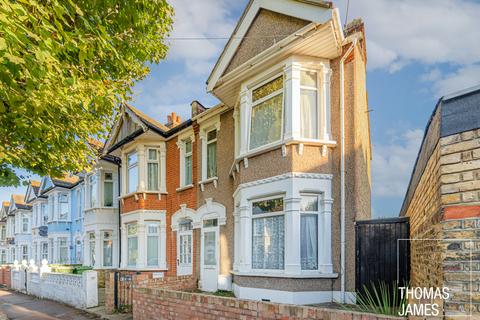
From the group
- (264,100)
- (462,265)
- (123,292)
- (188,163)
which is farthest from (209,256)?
(462,265)

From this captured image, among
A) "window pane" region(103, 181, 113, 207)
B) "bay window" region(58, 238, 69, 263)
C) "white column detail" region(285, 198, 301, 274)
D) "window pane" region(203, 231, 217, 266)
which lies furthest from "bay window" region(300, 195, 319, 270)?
"bay window" region(58, 238, 69, 263)

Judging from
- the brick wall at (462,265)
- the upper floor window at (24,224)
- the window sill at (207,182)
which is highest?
the window sill at (207,182)

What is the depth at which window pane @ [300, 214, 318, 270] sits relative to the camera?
9.46 meters

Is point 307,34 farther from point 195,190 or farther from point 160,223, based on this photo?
point 160,223

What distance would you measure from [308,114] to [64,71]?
5.31 metres

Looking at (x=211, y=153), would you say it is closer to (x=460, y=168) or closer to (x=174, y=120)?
(x=174, y=120)

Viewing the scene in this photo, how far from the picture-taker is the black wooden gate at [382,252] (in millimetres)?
8789

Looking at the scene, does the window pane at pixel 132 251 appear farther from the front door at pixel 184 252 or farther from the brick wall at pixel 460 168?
the brick wall at pixel 460 168

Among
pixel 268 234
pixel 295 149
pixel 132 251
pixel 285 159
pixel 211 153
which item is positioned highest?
pixel 211 153

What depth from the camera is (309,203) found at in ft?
31.7

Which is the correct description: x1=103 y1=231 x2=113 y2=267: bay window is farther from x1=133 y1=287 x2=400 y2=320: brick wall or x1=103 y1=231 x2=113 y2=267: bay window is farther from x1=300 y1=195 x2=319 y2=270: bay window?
x1=300 y1=195 x2=319 y2=270: bay window

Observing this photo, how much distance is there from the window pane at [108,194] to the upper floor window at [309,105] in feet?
45.1

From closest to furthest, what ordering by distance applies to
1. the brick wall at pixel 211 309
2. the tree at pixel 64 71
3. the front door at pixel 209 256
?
the brick wall at pixel 211 309, the tree at pixel 64 71, the front door at pixel 209 256

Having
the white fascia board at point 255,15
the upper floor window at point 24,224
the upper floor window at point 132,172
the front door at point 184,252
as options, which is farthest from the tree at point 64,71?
the upper floor window at point 24,224
